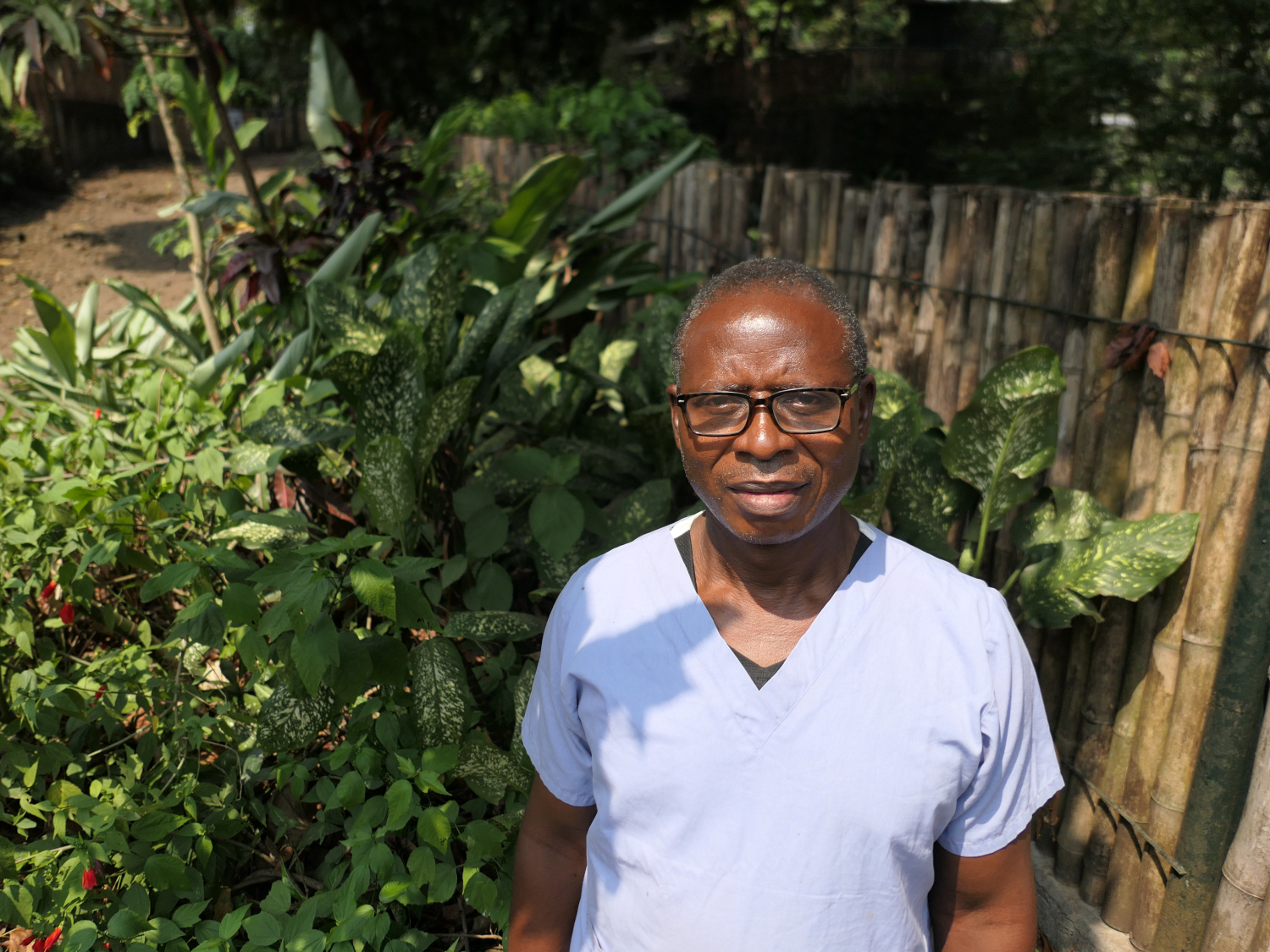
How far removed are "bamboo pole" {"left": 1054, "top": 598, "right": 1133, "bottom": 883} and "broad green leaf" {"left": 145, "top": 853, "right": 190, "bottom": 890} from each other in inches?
82.0

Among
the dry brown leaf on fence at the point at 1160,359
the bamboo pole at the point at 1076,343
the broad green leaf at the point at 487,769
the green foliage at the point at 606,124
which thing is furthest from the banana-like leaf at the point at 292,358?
the green foliage at the point at 606,124

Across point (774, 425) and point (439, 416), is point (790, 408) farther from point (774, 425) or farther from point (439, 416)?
point (439, 416)

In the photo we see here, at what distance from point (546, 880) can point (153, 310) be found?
9.89 feet

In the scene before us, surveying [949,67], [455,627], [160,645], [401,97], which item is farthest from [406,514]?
[949,67]

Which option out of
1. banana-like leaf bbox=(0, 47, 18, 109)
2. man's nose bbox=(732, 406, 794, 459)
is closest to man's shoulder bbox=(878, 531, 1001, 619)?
man's nose bbox=(732, 406, 794, 459)

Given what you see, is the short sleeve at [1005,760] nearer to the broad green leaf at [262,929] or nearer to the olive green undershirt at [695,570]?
the olive green undershirt at [695,570]

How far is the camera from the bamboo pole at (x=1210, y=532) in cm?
201

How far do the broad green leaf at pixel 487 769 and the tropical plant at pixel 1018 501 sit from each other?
3.23 ft

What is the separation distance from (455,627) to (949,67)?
15.0 metres

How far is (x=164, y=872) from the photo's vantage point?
192 cm

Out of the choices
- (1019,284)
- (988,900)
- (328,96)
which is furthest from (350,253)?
(988,900)

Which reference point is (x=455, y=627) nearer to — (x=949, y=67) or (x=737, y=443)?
(x=737, y=443)

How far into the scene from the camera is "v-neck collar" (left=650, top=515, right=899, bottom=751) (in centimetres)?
127

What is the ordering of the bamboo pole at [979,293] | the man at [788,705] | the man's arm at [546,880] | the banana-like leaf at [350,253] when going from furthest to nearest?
the banana-like leaf at [350,253] < the bamboo pole at [979,293] < the man's arm at [546,880] < the man at [788,705]
